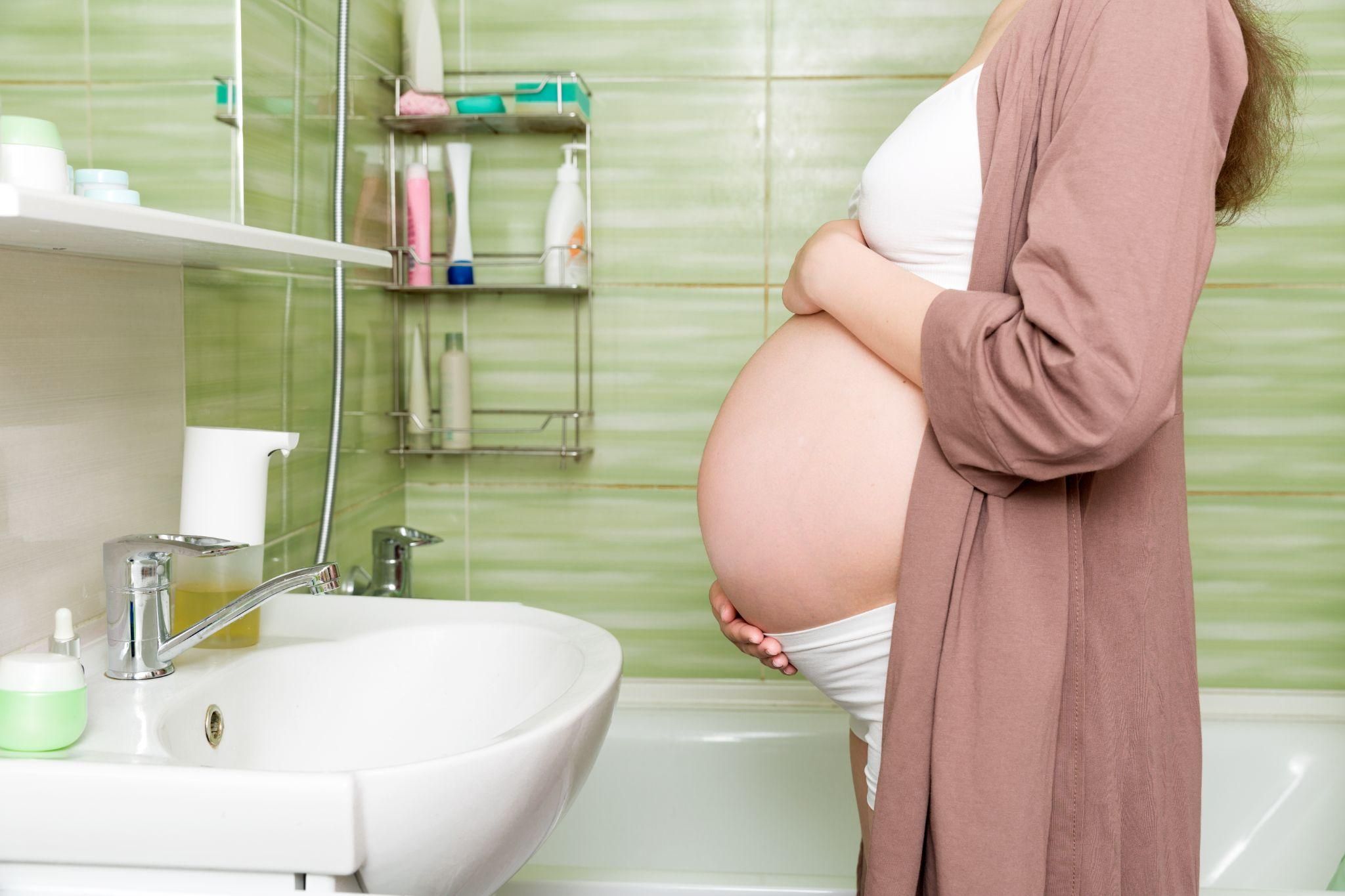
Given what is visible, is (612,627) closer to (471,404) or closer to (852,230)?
(471,404)

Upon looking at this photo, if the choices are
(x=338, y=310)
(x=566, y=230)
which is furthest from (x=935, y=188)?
(x=566, y=230)

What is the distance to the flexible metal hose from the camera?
1443 mm

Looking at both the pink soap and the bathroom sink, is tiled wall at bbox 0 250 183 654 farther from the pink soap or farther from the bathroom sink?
the pink soap

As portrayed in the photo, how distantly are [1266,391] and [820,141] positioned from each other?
0.86m

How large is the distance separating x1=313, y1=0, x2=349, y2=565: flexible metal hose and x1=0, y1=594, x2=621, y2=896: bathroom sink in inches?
12.8

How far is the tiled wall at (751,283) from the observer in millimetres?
1859

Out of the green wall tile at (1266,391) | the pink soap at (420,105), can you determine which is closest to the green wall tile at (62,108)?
the pink soap at (420,105)

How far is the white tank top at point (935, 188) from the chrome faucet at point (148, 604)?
576 millimetres

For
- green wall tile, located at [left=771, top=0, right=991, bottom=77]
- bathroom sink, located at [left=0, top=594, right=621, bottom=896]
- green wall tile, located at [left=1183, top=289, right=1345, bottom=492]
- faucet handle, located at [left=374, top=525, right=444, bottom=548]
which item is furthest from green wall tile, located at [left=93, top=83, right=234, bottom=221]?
green wall tile, located at [left=1183, top=289, right=1345, bottom=492]

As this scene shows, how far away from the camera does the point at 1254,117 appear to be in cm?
94

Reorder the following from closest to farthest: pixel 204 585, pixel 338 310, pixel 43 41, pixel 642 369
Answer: pixel 43 41 < pixel 204 585 < pixel 338 310 < pixel 642 369

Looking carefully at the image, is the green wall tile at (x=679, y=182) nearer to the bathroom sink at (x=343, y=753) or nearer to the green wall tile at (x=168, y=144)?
the green wall tile at (x=168, y=144)

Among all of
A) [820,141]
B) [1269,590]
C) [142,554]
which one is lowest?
[1269,590]

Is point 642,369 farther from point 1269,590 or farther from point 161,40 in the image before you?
point 1269,590
